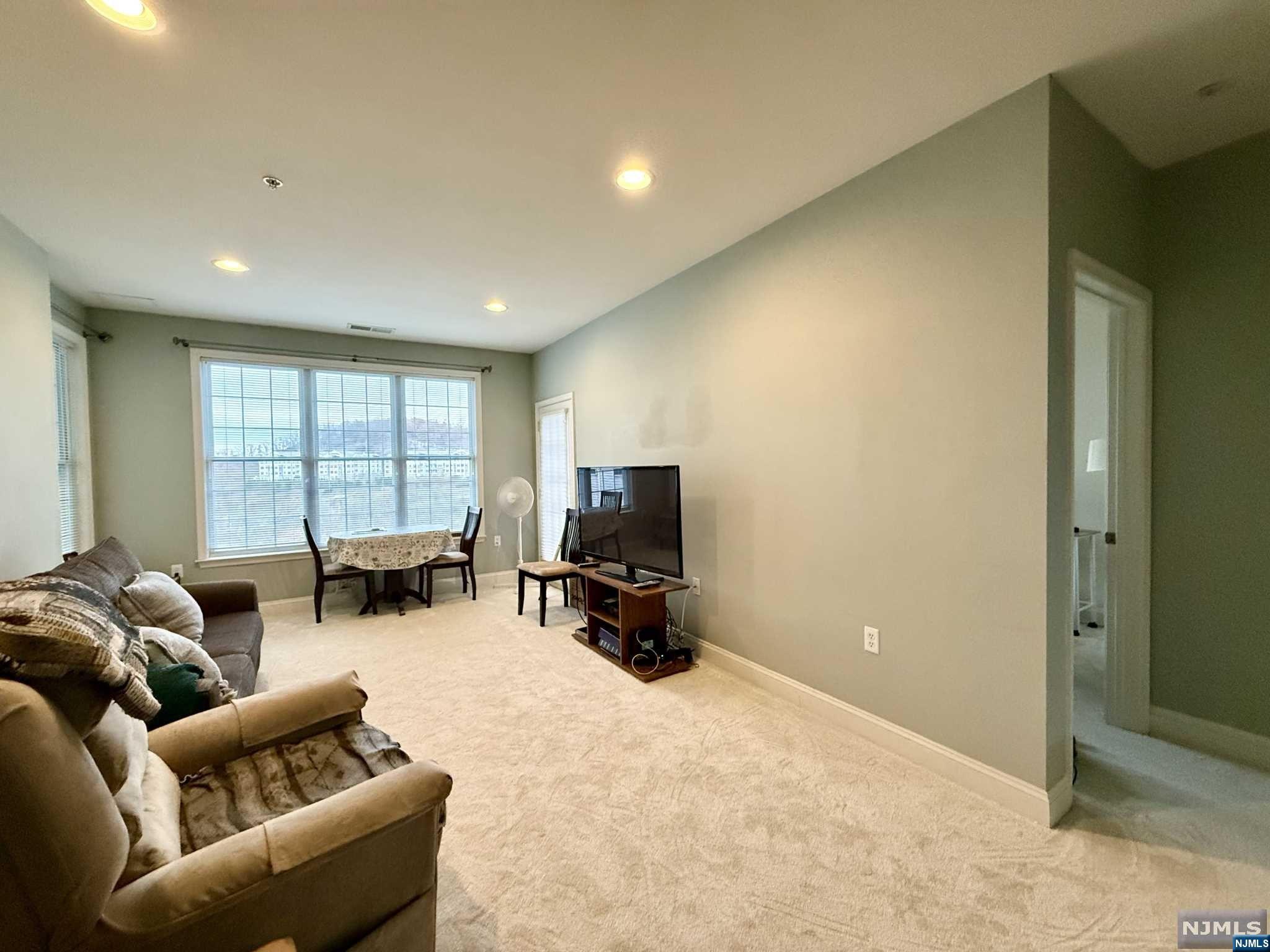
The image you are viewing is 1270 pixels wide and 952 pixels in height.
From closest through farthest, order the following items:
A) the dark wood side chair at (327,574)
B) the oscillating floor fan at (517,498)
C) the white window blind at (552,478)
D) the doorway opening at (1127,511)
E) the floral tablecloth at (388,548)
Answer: the doorway opening at (1127,511)
the dark wood side chair at (327,574)
the floral tablecloth at (388,548)
the oscillating floor fan at (517,498)
the white window blind at (552,478)

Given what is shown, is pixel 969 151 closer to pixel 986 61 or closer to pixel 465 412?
pixel 986 61

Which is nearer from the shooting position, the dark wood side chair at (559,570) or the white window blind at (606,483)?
the white window blind at (606,483)

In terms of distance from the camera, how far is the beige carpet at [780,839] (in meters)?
1.46

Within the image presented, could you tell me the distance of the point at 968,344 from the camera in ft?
6.63

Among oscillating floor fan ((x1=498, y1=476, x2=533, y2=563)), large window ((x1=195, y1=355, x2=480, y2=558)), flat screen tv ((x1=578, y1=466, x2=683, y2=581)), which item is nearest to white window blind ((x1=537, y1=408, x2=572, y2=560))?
oscillating floor fan ((x1=498, y1=476, x2=533, y2=563))

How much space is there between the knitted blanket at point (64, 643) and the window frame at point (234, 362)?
163 inches

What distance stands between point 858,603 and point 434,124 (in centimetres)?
273

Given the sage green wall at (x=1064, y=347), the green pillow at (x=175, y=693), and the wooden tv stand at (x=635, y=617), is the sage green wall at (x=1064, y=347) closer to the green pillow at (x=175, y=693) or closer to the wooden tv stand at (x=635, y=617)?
the wooden tv stand at (x=635, y=617)

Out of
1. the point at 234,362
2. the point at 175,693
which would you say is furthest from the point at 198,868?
the point at 234,362

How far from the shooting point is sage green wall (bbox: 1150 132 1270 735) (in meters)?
2.15

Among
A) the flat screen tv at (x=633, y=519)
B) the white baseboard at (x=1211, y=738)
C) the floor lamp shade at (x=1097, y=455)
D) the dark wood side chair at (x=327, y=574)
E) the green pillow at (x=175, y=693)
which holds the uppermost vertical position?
the floor lamp shade at (x=1097, y=455)

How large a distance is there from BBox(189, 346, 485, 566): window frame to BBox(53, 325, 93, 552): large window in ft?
2.09

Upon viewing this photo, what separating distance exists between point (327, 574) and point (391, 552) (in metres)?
0.54

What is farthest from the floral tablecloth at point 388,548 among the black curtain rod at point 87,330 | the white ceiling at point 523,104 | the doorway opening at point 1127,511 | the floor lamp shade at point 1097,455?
the floor lamp shade at point 1097,455
